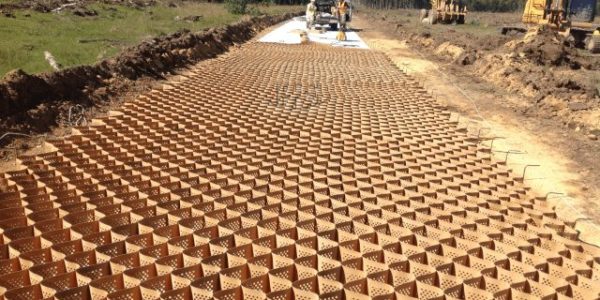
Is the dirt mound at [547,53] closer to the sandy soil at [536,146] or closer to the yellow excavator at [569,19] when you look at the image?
the yellow excavator at [569,19]

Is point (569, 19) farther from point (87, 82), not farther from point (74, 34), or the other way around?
point (74, 34)

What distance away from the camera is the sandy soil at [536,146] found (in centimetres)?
679

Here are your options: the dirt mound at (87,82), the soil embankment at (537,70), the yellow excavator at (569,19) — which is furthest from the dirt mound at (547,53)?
the dirt mound at (87,82)

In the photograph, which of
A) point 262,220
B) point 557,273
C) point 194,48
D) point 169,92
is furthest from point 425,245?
point 194,48

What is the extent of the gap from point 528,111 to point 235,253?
9874 mm

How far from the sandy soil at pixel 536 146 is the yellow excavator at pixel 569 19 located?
8.71m

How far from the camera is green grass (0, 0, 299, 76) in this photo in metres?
12.6

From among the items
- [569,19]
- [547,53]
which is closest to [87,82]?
[547,53]

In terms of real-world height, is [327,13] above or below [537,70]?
above

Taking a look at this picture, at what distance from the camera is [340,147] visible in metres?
7.39

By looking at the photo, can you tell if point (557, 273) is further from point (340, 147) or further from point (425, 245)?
point (340, 147)

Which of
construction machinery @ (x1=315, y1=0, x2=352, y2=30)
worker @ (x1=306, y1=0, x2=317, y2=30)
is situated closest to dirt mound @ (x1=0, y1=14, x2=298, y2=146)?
worker @ (x1=306, y1=0, x2=317, y2=30)

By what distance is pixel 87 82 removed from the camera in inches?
410

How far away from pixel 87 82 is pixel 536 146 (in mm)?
9567
